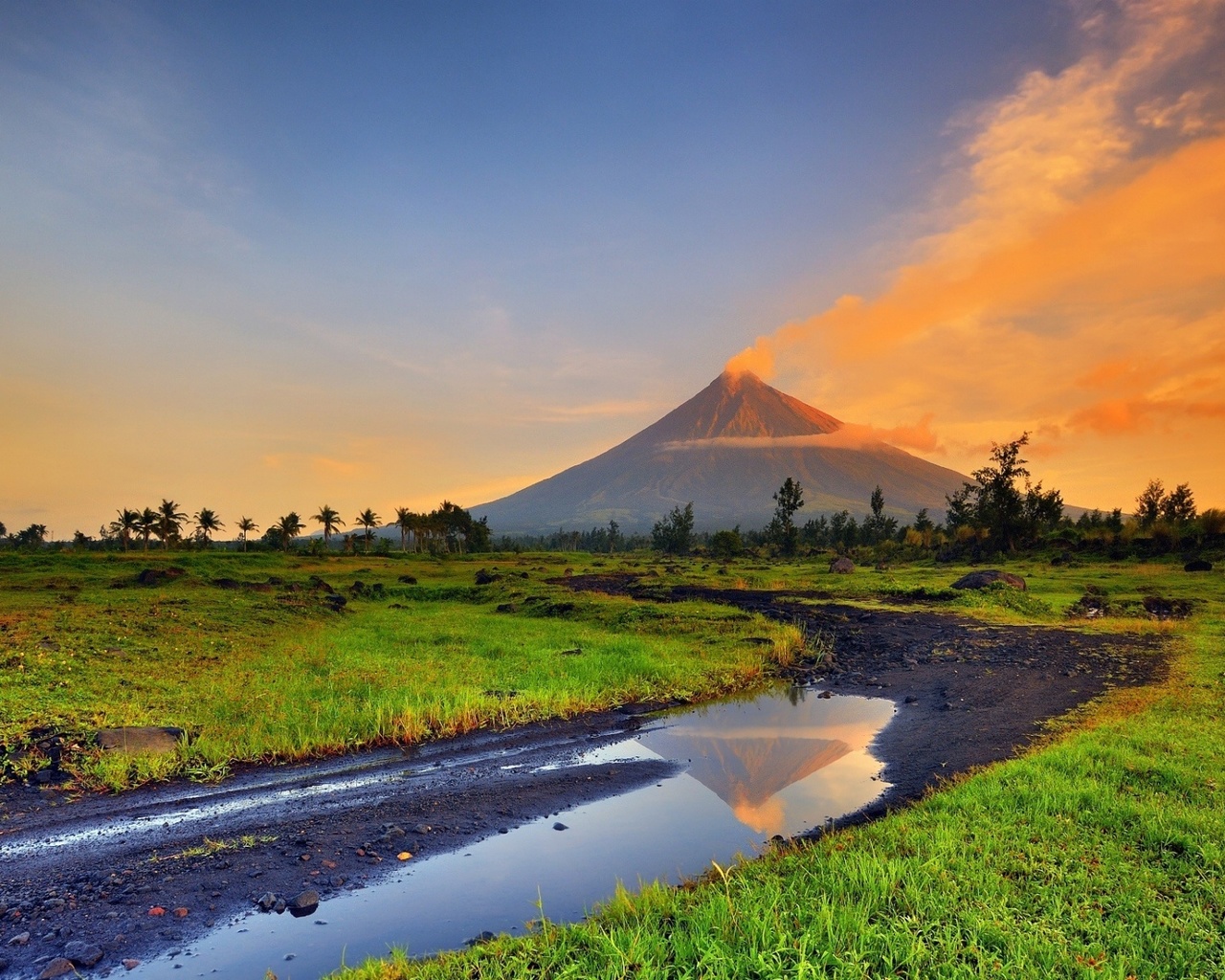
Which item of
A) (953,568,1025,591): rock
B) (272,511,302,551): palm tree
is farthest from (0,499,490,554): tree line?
(953,568,1025,591): rock

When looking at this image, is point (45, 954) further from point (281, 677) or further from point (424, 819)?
point (281, 677)

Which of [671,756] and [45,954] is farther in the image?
[671,756]

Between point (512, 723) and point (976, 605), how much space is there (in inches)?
1014

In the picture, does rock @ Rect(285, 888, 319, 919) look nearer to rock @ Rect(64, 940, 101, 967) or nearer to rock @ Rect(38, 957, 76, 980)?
rock @ Rect(64, 940, 101, 967)

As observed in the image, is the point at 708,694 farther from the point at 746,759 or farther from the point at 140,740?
the point at 140,740

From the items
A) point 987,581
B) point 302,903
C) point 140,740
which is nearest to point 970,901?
point 302,903

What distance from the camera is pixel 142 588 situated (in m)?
34.0

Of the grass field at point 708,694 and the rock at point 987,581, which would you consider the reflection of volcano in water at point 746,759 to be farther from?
the rock at point 987,581

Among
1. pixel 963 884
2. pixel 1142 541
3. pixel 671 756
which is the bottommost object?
pixel 671 756

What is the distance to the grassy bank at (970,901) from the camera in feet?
16.5

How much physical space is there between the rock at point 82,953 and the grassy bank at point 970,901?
8.27 feet

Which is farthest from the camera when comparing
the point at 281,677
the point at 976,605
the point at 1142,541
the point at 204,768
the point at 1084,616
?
the point at 1142,541


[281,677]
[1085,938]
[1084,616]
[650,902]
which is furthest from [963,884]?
[1084,616]

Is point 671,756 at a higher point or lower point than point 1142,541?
lower
